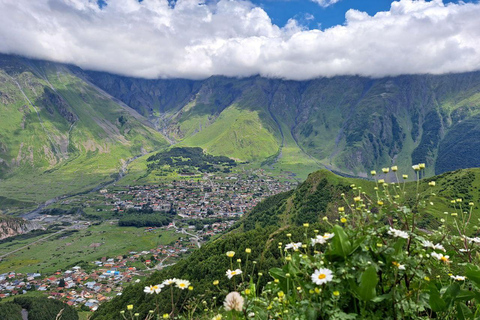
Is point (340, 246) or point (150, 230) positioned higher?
point (340, 246)

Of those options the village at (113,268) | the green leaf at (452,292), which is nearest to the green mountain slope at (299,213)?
the village at (113,268)

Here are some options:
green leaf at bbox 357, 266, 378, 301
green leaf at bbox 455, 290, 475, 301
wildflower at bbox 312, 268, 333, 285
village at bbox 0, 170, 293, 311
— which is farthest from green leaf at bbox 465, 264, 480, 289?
village at bbox 0, 170, 293, 311

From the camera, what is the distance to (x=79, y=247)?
392 ft

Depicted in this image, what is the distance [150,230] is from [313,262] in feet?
503

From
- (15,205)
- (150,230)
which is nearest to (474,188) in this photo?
(150,230)

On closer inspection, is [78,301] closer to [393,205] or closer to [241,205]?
[393,205]

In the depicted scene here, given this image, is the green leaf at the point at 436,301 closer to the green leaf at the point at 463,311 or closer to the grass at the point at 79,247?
the green leaf at the point at 463,311

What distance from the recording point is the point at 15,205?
599 ft

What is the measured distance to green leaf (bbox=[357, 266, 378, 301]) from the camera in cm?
257

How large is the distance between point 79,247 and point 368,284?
469 feet

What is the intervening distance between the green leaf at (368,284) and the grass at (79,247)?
123135 millimetres

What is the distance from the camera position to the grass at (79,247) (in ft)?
340

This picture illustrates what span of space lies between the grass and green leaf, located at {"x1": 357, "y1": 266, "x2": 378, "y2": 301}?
404ft

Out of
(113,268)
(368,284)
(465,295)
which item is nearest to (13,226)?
→ (113,268)
